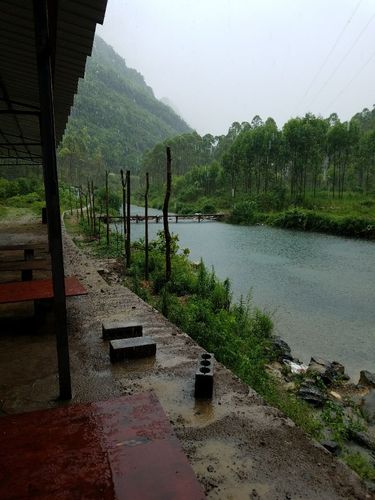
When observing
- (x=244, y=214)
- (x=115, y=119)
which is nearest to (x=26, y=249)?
(x=244, y=214)

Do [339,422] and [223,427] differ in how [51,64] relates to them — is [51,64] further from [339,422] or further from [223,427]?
[339,422]

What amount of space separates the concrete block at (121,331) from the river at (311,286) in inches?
167

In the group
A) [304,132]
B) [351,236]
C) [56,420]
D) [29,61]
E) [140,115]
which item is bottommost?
[351,236]

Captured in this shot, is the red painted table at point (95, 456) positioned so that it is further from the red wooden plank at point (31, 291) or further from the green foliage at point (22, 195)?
the green foliage at point (22, 195)

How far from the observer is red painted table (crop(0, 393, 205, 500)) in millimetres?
1307

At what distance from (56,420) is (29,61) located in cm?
454

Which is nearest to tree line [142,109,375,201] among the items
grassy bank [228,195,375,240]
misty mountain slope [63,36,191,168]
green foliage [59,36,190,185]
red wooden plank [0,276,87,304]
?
grassy bank [228,195,375,240]

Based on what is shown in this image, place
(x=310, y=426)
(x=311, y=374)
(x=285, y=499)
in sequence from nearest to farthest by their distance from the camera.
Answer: (x=285, y=499) → (x=310, y=426) → (x=311, y=374)

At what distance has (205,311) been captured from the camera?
650 centimetres

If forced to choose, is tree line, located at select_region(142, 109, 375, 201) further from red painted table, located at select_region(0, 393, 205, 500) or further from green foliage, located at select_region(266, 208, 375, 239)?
red painted table, located at select_region(0, 393, 205, 500)

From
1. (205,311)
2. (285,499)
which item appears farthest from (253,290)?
(285,499)

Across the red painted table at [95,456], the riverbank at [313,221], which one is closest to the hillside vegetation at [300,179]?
the riverbank at [313,221]

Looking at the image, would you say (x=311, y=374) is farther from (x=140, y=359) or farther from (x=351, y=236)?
(x=351, y=236)

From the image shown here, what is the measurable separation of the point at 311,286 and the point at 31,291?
1055cm
